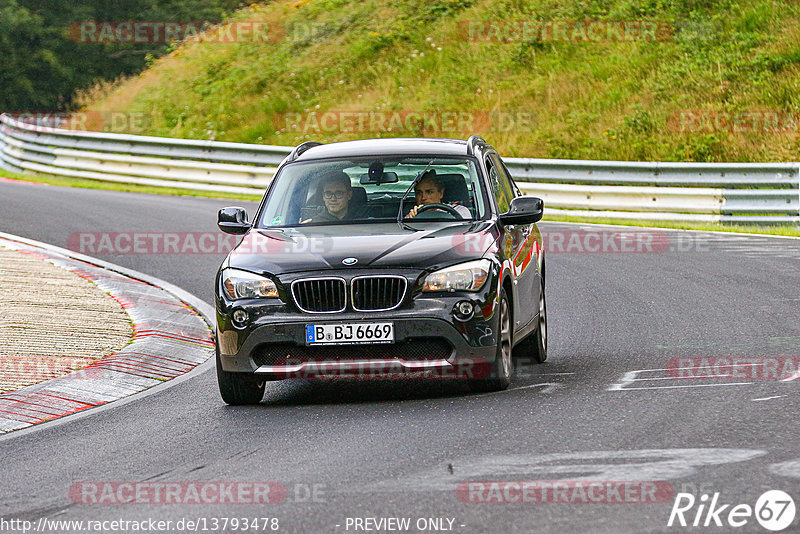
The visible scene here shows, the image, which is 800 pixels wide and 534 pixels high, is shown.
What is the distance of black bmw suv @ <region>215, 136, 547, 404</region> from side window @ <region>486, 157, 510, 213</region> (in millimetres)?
268

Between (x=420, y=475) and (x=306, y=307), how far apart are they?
2.22m

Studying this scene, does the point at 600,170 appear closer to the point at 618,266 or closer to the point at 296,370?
the point at 618,266

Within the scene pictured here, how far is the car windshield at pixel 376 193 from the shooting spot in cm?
928

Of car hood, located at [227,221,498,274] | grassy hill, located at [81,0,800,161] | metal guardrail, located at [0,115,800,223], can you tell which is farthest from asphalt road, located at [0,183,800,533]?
grassy hill, located at [81,0,800,161]

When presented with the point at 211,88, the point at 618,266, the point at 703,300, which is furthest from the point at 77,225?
the point at 211,88

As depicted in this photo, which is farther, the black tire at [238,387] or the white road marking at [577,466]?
the black tire at [238,387]

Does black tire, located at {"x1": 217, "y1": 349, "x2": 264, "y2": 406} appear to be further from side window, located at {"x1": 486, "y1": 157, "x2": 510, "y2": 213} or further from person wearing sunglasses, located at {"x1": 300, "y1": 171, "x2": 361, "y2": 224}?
side window, located at {"x1": 486, "y1": 157, "x2": 510, "y2": 213}

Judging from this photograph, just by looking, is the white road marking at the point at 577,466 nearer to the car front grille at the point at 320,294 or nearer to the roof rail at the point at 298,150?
the car front grille at the point at 320,294

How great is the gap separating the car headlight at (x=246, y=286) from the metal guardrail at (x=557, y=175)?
13221 mm

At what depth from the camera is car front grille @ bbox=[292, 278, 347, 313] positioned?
319 inches

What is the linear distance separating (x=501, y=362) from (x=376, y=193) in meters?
1.85

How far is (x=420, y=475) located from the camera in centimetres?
617

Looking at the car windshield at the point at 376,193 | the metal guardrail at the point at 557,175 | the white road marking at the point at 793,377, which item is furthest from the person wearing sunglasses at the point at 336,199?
the metal guardrail at the point at 557,175

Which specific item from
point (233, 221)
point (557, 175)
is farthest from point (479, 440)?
point (557, 175)
